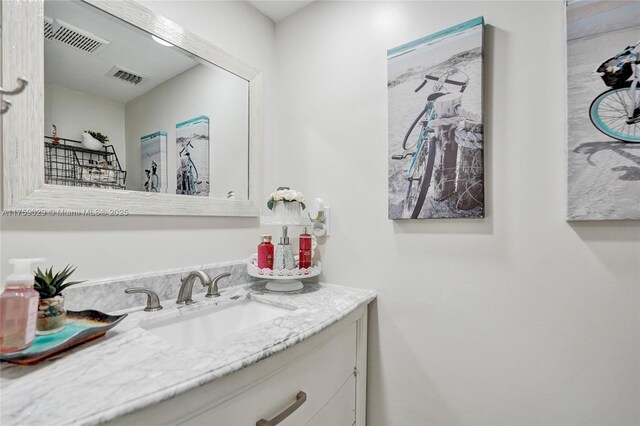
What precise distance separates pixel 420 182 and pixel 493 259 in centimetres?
37

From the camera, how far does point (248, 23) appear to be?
58.6 inches

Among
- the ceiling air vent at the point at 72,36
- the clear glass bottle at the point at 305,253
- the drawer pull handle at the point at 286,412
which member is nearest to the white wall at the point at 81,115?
the ceiling air vent at the point at 72,36

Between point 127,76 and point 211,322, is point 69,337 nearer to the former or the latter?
point 211,322

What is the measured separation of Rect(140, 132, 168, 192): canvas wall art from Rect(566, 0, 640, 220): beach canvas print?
1371mm

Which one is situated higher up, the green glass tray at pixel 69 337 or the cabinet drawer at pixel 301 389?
the green glass tray at pixel 69 337

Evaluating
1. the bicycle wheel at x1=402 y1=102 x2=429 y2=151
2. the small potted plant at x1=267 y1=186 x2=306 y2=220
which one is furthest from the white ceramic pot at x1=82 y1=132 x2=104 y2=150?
the bicycle wheel at x1=402 y1=102 x2=429 y2=151

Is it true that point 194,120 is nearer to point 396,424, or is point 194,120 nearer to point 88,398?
point 88,398

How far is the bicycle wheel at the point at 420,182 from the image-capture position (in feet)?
3.67

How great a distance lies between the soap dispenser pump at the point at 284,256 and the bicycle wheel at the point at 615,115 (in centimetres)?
113

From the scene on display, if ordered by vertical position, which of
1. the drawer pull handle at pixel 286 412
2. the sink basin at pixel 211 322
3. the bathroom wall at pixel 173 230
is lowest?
the drawer pull handle at pixel 286 412

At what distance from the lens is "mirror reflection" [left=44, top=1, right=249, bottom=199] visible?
0.90 m

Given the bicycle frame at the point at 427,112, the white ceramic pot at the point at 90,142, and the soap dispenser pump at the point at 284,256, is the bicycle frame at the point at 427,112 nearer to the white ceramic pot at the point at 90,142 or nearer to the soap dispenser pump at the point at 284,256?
the soap dispenser pump at the point at 284,256

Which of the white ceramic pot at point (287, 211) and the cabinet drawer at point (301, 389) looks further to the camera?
the white ceramic pot at point (287, 211)

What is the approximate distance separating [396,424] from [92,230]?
1.36 m
